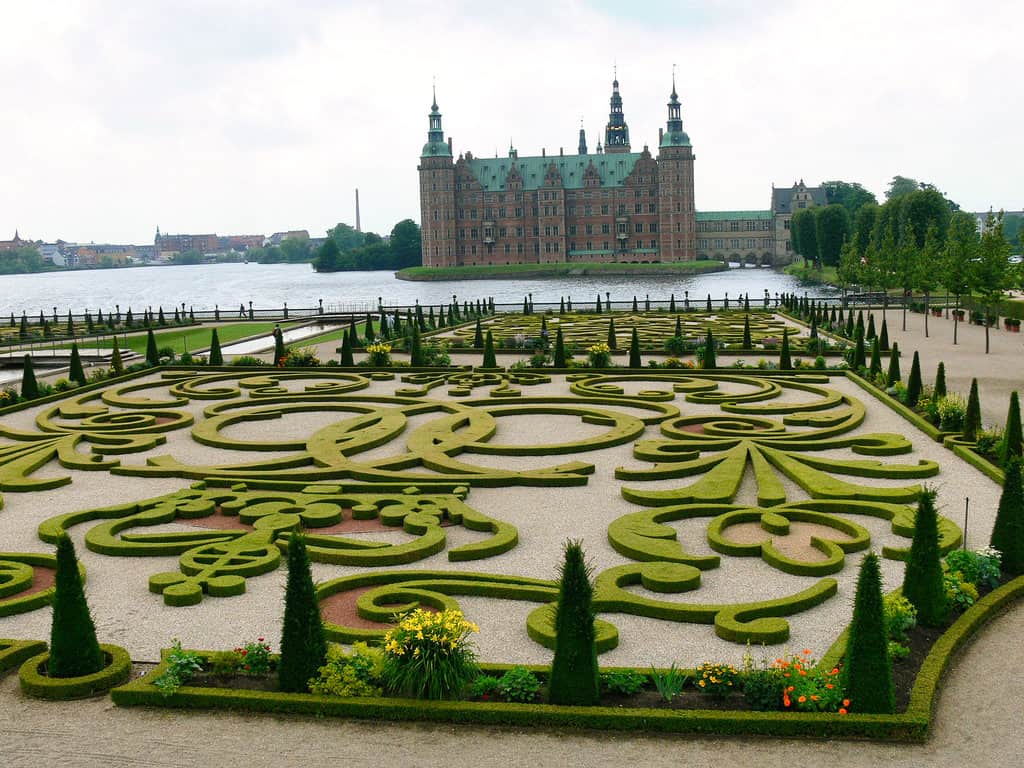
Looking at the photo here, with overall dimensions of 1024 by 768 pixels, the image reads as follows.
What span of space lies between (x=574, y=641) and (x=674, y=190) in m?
131

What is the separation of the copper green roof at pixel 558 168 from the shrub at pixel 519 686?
13183cm

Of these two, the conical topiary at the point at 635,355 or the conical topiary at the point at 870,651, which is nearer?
the conical topiary at the point at 870,651

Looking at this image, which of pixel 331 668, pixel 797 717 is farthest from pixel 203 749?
pixel 797 717

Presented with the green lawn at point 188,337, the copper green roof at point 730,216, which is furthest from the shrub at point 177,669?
the copper green roof at point 730,216

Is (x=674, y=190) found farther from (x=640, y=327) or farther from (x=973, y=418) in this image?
(x=973, y=418)

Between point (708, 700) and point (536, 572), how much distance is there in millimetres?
3896

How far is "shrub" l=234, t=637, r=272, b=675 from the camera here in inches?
387

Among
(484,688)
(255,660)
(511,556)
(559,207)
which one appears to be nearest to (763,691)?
(484,688)

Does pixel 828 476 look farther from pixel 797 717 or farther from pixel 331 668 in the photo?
pixel 331 668

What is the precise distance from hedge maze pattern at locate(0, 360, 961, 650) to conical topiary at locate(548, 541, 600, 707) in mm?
1373

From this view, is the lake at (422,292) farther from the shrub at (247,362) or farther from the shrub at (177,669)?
the shrub at (177,669)

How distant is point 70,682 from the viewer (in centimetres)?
960

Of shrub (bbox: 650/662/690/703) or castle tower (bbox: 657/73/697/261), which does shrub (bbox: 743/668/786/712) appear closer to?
shrub (bbox: 650/662/690/703)

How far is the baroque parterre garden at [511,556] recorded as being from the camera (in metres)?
9.28
